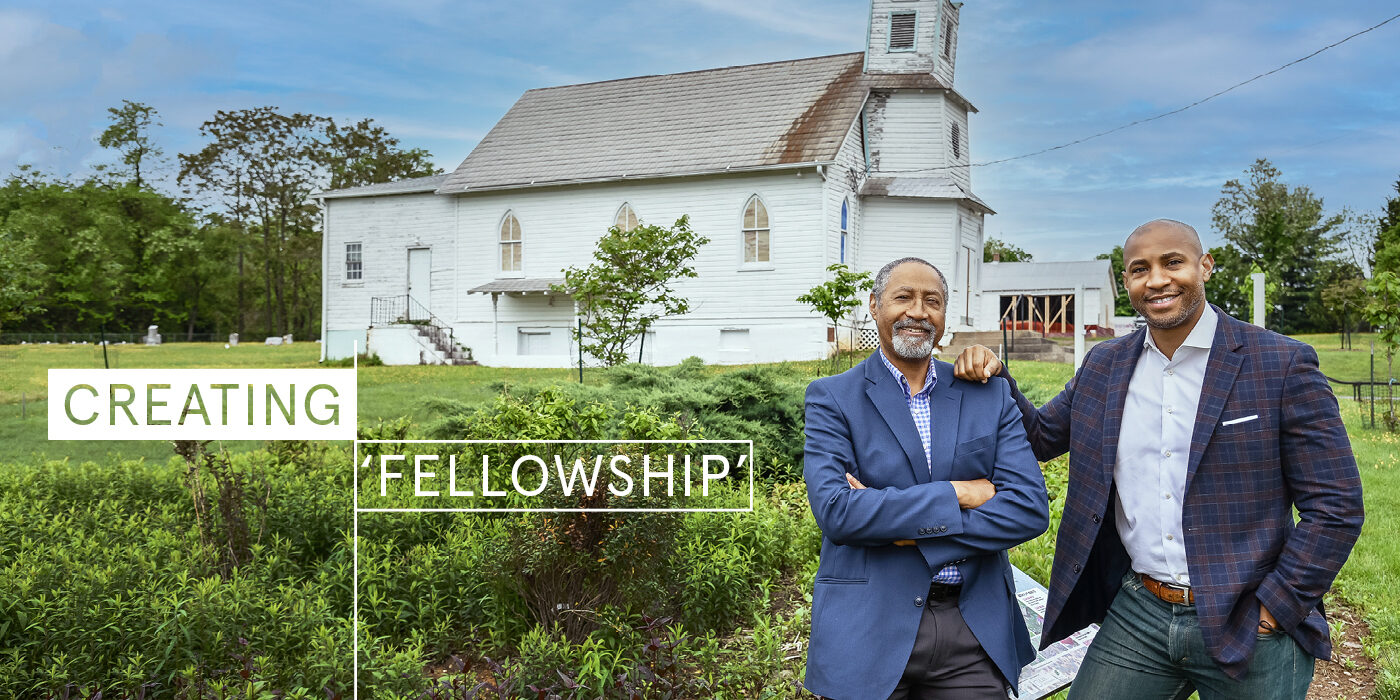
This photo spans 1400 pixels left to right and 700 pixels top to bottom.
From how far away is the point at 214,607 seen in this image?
469 cm

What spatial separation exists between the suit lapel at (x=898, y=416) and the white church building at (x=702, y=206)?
20.8m

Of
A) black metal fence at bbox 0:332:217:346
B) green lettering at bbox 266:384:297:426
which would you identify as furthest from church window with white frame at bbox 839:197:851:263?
green lettering at bbox 266:384:297:426

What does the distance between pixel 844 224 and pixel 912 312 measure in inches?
918

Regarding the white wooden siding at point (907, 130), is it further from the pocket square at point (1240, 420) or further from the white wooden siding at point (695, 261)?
the pocket square at point (1240, 420)

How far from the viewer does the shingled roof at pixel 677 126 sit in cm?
2561

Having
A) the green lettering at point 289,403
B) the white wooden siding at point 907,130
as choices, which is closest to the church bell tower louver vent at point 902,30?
the white wooden siding at point 907,130

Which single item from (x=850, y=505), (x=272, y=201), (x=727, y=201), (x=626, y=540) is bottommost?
(x=626, y=540)

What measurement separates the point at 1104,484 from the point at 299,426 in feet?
19.3

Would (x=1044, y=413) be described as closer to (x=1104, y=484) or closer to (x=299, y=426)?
(x=1104, y=484)

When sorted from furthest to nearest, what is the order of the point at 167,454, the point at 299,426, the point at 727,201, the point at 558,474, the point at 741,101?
the point at 741,101 < the point at 727,201 < the point at 167,454 < the point at 299,426 < the point at 558,474

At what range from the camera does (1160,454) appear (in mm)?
2980

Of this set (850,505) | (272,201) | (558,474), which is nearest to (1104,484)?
(850,505)

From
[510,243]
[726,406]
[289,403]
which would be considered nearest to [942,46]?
[510,243]

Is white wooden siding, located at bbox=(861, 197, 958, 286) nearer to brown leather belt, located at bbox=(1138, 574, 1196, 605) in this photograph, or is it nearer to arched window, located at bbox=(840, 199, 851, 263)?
arched window, located at bbox=(840, 199, 851, 263)
